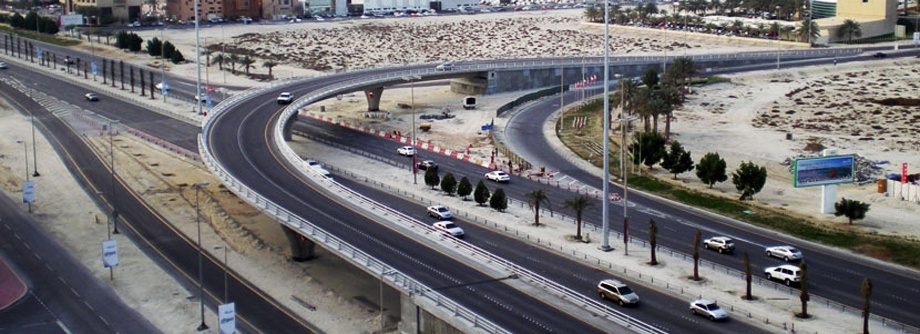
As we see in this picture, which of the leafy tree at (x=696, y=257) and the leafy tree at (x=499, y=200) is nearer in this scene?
the leafy tree at (x=696, y=257)

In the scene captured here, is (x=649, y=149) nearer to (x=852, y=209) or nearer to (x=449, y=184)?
(x=449, y=184)

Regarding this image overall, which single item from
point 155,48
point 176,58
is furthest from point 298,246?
point 155,48

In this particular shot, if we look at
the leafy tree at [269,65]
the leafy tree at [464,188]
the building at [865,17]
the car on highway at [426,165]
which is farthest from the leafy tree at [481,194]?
the building at [865,17]

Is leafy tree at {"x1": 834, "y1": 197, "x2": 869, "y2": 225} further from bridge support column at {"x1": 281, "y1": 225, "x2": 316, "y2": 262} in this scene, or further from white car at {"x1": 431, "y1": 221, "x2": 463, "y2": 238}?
bridge support column at {"x1": 281, "y1": 225, "x2": 316, "y2": 262}

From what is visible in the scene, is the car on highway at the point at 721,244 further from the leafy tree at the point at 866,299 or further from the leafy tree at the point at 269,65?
the leafy tree at the point at 269,65

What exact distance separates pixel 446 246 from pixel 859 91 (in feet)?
289

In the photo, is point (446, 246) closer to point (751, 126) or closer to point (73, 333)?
point (73, 333)

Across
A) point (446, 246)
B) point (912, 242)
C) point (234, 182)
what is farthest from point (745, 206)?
point (234, 182)

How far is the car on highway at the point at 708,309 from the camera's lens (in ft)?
177

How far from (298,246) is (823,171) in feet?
118

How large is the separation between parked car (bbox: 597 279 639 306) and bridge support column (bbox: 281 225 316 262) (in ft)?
63.0

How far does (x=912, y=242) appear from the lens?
2756 inches

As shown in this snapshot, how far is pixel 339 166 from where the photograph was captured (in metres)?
98.0

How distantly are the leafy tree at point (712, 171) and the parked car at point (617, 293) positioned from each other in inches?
1174
